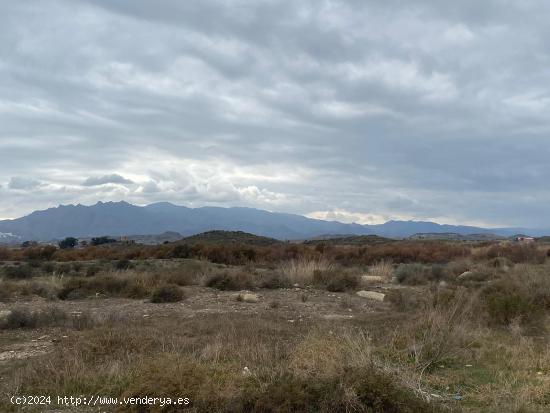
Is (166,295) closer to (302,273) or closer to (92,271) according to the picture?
(302,273)

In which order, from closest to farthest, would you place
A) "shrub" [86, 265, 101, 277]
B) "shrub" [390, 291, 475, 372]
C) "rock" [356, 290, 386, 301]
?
"shrub" [390, 291, 475, 372], "rock" [356, 290, 386, 301], "shrub" [86, 265, 101, 277]

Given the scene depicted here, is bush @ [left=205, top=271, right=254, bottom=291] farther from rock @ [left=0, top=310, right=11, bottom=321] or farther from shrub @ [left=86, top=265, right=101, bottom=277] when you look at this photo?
rock @ [left=0, top=310, right=11, bottom=321]

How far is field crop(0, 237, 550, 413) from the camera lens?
604cm

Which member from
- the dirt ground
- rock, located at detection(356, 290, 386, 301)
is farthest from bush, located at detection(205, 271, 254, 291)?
rock, located at detection(356, 290, 386, 301)

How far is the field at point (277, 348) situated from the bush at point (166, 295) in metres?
0.03

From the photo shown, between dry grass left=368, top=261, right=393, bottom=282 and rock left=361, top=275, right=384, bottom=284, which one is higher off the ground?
dry grass left=368, top=261, right=393, bottom=282

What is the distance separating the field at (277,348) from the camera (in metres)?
6.04

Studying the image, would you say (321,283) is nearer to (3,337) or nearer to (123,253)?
(3,337)

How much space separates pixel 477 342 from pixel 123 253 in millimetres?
35173

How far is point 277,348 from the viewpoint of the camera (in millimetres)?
8852

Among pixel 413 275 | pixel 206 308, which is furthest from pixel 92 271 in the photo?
pixel 413 275

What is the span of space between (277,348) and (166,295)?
9066mm

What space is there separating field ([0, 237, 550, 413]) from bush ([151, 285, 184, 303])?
0.11ft

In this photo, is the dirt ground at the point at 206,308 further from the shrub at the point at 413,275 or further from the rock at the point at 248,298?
the shrub at the point at 413,275
